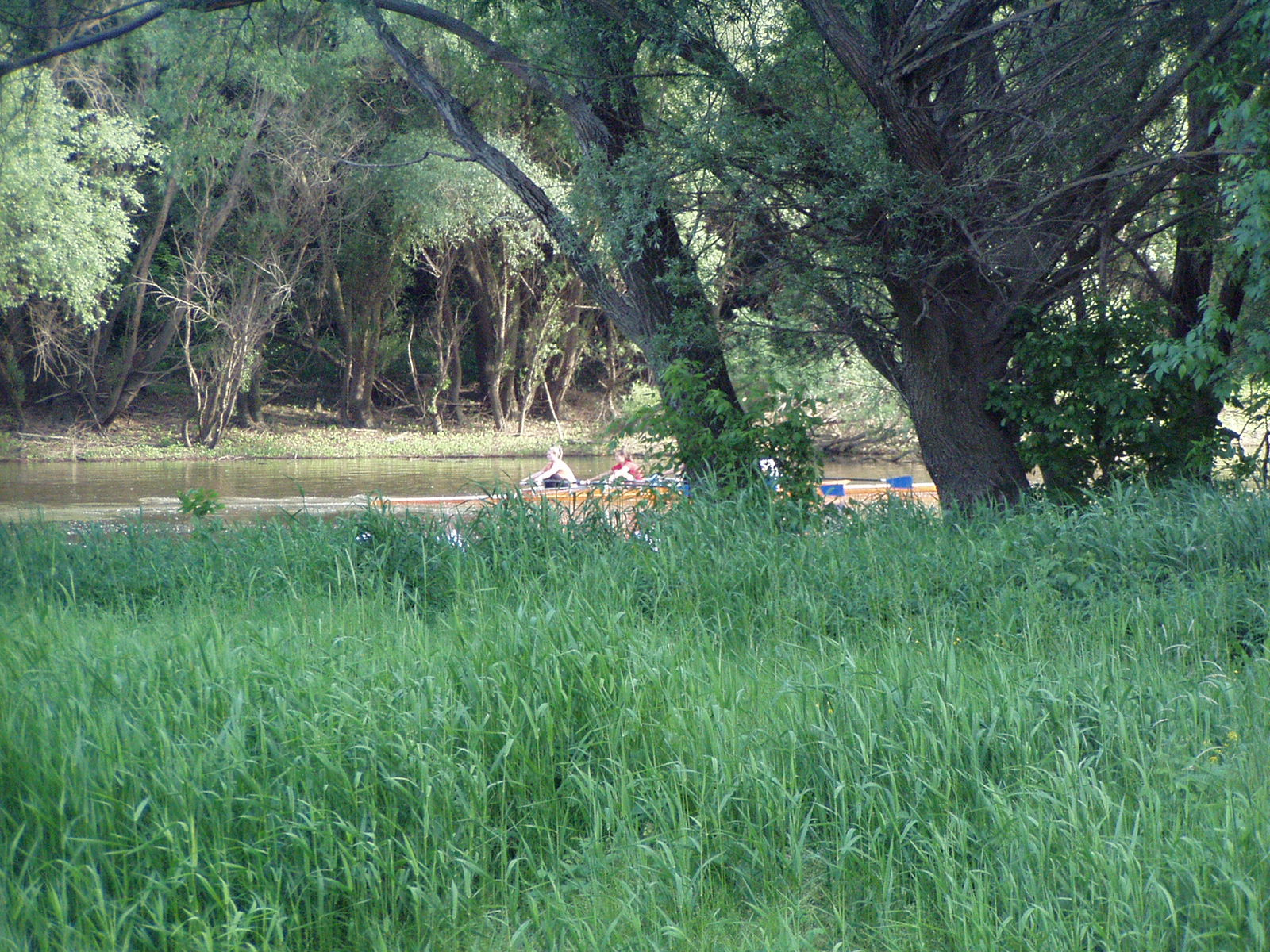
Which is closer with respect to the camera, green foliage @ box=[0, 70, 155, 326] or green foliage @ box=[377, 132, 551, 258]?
green foliage @ box=[0, 70, 155, 326]

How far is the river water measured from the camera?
16422mm

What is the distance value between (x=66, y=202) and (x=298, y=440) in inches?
355

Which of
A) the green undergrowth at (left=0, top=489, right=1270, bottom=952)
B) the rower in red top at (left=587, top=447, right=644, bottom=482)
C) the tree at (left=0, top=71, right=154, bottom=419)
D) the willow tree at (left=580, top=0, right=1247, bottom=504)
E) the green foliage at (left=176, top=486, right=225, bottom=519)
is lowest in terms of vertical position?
the green undergrowth at (left=0, top=489, right=1270, bottom=952)

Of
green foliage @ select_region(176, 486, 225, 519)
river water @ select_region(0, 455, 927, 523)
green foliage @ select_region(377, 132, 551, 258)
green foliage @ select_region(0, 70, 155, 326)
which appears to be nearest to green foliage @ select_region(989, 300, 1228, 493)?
green foliage @ select_region(176, 486, 225, 519)

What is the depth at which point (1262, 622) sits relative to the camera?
490 centimetres

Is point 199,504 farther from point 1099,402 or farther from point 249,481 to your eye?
point 249,481

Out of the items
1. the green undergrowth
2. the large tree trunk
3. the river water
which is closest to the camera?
the green undergrowth

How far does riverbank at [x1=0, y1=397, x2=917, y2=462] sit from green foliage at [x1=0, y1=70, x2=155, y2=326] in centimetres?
422

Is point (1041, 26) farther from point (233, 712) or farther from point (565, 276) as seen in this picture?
point (565, 276)

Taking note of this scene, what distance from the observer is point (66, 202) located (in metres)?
20.8

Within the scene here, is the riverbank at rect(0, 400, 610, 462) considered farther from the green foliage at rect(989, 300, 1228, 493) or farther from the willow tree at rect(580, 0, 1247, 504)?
the green foliage at rect(989, 300, 1228, 493)

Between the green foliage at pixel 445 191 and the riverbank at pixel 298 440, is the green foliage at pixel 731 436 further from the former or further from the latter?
the riverbank at pixel 298 440

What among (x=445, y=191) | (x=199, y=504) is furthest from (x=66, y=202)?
(x=199, y=504)

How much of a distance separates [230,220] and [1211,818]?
89.3ft
